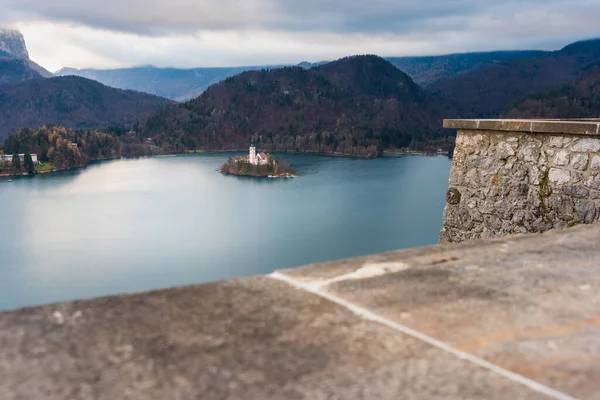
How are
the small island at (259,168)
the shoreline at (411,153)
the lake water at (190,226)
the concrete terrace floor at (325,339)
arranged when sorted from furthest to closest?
1. the shoreline at (411,153)
2. the small island at (259,168)
3. the lake water at (190,226)
4. the concrete terrace floor at (325,339)

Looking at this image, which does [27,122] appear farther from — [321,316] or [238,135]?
[321,316]

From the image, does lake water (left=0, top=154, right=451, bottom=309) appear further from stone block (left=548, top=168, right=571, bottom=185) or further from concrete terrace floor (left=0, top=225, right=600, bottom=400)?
concrete terrace floor (left=0, top=225, right=600, bottom=400)

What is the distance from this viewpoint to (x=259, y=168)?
91.4m

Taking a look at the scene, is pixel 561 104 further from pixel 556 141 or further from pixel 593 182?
pixel 593 182

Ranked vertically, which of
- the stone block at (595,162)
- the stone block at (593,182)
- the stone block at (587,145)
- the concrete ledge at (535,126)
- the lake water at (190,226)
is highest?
the concrete ledge at (535,126)

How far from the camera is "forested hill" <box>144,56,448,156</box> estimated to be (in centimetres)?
13275

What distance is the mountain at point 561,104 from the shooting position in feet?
386

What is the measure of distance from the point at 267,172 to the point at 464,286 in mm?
88126

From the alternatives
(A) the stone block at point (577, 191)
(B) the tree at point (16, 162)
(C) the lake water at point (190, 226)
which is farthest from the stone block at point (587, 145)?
(B) the tree at point (16, 162)

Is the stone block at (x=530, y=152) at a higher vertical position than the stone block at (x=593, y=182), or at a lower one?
higher

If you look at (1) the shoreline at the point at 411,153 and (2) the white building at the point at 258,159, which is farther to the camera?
(1) the shoreline at the point at 411,153

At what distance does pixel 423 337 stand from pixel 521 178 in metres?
4.40

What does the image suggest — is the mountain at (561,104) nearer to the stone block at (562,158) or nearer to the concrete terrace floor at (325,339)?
the stone block at (562,158)

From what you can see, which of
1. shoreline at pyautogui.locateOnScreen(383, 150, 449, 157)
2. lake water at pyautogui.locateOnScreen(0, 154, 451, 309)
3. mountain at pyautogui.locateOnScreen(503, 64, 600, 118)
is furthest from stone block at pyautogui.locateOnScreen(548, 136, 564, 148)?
mountain at pyautogui.locateOnScreen(503, 64, 600, 118)
